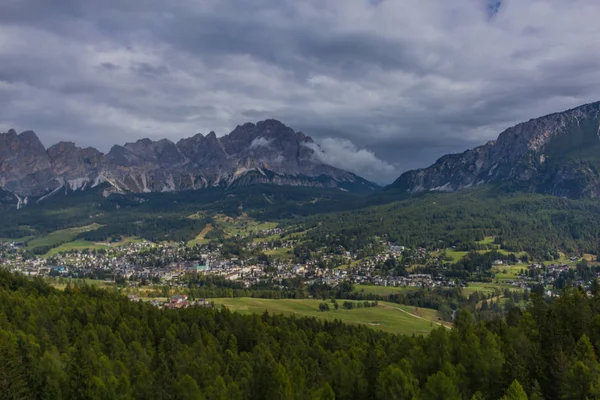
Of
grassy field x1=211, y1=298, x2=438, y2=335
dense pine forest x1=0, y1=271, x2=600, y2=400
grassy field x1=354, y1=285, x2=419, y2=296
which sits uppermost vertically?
dense pine forest x1=0, y1=271, x2=600, y2=400

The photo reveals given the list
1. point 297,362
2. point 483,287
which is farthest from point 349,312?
point 297,362

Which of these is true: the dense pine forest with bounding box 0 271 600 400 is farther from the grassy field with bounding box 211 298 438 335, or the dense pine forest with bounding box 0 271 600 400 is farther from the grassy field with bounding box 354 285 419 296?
the grassy field with bounding box 354 285 419 296

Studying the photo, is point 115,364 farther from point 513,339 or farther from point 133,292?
point 133,292

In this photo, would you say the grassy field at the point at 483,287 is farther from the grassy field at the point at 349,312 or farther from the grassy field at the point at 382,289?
the grassy field at the point at 349,312

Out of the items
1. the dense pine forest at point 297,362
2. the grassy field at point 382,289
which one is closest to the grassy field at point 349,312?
the grassy field at point 382,289

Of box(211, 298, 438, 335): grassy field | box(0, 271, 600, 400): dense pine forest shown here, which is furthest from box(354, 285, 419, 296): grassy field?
box(0, 271, 600, 400): dense pine forest
